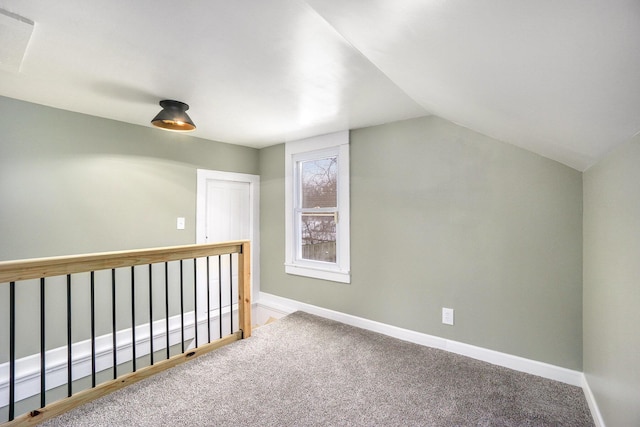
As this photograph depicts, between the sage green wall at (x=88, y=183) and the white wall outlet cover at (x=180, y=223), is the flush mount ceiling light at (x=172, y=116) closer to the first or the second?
the sage green wall at (x=88, y=183)

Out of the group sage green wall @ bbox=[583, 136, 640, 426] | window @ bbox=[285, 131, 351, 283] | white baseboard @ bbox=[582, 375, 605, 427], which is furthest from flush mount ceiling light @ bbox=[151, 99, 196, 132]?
white baseboard @ bbox=[582, 375, 605, 427]

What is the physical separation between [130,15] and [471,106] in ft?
5.94

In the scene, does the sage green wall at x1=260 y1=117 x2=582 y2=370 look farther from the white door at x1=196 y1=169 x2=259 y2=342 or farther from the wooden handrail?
the white door at x1=196 y1=169 x2=259 y2=342

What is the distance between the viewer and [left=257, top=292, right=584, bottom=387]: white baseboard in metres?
2.12

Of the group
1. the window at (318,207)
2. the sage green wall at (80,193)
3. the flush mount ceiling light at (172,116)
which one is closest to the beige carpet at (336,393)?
the window at (318,207)

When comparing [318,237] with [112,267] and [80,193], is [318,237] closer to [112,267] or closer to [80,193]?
[112,267]

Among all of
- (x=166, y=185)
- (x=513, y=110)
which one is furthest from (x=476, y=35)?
(x=166, y=185)

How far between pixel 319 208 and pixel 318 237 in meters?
0.37

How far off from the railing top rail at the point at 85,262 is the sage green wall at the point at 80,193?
3.57 feet

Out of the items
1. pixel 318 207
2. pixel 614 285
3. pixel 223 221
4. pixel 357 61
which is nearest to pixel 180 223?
pixel 223 221

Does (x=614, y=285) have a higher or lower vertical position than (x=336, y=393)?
higher

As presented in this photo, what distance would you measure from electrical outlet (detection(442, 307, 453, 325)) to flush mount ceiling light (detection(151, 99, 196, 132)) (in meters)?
2.75

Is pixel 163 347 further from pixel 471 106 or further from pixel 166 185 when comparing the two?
pixel 471 106

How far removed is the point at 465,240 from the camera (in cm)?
252
